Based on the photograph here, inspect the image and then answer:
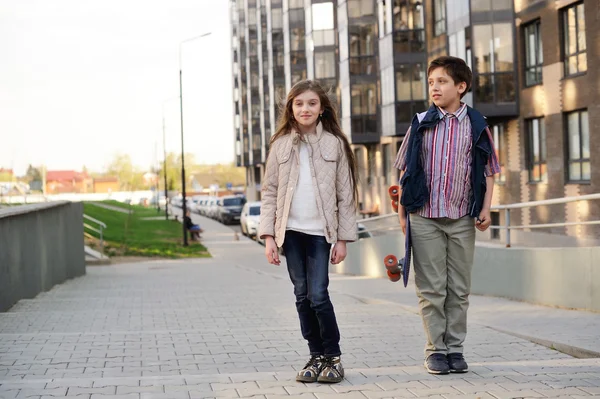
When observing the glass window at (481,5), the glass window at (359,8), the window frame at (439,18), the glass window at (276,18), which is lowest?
the glass window at (481,5)

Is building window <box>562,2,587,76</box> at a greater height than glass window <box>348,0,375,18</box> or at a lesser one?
lesser

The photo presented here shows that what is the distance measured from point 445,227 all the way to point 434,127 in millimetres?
612

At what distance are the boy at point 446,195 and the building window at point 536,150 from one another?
72.0 feet

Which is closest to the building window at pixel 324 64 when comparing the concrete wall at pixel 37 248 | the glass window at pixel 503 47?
the glass window at pixel 503 47

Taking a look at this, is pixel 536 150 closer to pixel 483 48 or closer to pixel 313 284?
pixel 483 48

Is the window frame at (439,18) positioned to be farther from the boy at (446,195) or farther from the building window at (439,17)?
the boy at (446,195)

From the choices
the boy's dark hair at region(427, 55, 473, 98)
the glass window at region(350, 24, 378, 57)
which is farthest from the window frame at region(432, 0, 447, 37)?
the boy's dark hair at region(427, 55, 473, 98)

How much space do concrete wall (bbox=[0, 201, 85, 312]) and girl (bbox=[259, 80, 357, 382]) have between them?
261 inches

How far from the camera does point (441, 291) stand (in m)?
5.67

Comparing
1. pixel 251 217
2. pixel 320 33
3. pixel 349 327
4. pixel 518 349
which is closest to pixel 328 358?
pixel 518 349

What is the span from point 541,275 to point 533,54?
723 inches

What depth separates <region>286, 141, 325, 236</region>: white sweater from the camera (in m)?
5.40

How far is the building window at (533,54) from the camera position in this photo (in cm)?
2736

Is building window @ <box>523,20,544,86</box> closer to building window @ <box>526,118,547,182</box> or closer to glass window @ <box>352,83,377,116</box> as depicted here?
building window @ <box>526,118,547,182</box>
